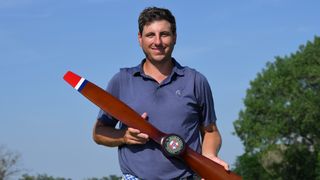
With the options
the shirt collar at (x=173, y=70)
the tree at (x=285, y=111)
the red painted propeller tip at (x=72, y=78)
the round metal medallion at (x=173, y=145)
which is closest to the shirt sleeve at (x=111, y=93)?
the shirt collar at (x=173, y=70)

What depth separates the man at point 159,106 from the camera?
4645 mm

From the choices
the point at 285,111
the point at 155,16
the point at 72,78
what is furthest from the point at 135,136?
the point at 285,111

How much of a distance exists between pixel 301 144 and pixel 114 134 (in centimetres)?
5564

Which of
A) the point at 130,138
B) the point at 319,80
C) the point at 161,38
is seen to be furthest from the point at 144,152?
the point at 319,80

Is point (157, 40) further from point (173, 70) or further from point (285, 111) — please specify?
point (285, 111)

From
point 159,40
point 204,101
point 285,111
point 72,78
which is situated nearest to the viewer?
point 72,78

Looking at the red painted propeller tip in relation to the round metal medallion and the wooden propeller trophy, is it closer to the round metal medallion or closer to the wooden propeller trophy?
the wooden propeller trophy

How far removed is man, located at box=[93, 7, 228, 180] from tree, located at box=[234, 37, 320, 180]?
49.4 meters

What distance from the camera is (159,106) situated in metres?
4.67

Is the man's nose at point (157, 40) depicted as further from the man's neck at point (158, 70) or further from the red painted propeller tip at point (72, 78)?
the red painted propeller tip at point (72, 78)

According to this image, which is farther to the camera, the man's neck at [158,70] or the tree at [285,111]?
the tree at [285,111]

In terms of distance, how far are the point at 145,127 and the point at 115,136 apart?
0.98 ft

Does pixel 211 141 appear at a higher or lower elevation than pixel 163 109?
lower

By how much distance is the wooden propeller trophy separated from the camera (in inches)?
179
